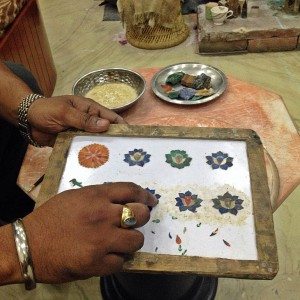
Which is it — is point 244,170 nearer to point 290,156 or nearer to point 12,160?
point 290,156

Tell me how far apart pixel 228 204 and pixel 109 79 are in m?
1.00

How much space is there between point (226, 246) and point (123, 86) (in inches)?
40.5

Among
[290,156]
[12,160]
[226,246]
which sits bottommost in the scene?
[12,160]

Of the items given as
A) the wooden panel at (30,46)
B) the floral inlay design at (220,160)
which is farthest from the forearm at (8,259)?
the wooden panel at (30,46)

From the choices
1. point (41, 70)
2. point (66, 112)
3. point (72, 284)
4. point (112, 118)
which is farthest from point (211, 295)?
point (41, 70)

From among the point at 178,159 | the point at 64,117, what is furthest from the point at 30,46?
the point at 178,159

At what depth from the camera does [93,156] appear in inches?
44.2

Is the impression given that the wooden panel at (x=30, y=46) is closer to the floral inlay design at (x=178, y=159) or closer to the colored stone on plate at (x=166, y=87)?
the colored stone on plate at (x=166, y=87)

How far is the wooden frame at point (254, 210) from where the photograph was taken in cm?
84

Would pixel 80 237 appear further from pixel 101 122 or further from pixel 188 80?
pixel 188 80

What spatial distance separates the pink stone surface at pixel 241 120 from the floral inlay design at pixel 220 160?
18 cm

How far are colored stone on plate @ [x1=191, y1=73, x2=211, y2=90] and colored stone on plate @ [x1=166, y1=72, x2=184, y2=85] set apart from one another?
78mm

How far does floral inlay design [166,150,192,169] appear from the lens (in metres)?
1.09

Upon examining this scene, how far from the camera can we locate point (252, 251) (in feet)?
2.83
